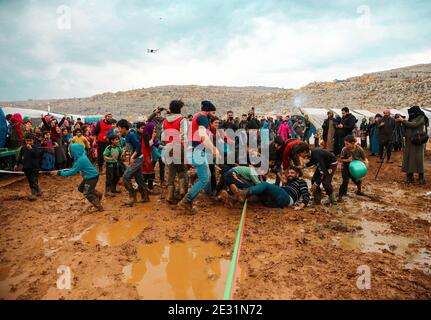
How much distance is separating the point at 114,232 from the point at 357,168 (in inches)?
194

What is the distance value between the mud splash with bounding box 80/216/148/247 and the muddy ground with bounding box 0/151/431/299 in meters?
0.02

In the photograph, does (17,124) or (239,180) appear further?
(17,124)

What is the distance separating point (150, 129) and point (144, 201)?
1.56 m

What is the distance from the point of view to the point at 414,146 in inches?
324

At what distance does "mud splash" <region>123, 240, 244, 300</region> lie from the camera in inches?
124

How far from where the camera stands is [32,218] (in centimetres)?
554

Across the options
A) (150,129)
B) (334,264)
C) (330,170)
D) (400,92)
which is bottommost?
(334,264)

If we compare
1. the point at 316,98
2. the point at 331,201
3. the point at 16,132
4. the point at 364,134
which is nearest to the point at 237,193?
the point at 331,201

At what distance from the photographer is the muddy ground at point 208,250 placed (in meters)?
3.22

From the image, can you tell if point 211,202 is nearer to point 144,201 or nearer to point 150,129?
point 144,201

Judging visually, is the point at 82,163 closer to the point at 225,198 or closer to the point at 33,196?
the point at 33,196

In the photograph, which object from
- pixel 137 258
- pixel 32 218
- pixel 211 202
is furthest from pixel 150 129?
pixel 137 258

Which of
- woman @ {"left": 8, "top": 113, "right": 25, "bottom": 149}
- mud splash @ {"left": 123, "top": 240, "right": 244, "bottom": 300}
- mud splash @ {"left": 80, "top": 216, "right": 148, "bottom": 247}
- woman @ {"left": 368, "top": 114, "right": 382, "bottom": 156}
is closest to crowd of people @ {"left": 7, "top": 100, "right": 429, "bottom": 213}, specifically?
mud splash @ {"left": 80, "top": 216, "right": 148, "bottom": 247}

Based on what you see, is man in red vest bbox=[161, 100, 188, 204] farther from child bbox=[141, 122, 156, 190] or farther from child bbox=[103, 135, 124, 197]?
child bbox=[103, 135, 124, 197]
